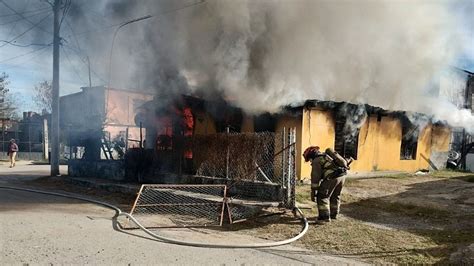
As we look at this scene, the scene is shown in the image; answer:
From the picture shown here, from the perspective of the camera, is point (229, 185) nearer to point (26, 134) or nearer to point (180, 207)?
point (180, 207)

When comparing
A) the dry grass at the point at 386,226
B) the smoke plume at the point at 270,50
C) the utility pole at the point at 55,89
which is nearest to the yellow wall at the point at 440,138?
the smoke plume at the point at 270,50

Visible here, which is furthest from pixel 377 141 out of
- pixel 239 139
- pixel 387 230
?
pixel 387 230

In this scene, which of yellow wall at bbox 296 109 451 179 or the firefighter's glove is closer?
the firefighter's glove

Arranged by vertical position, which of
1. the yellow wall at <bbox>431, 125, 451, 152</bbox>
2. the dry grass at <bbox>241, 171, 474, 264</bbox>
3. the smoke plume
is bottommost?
the dry grass at <bbox>241, 171, 474, 264</bbox>

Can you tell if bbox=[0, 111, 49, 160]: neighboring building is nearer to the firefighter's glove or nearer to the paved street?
the paved street

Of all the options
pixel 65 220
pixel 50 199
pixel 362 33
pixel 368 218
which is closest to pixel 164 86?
pixel 50 199

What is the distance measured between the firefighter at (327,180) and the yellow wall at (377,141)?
3.86 meters

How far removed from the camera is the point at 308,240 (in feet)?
19.6

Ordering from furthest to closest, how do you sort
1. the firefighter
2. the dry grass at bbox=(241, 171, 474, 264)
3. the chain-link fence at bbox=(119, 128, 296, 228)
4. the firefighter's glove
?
the chain-link fence at bbox=(119, 128, 296, 228)
the firefighter's glove
the firefighter
the dry grass at bbox=(241, 171, 474, 264)

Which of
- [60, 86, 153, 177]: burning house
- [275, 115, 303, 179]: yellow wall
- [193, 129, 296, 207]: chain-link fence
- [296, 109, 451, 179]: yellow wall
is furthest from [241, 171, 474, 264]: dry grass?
[60, 86, 153, 177]: burning house

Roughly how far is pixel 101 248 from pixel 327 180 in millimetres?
3933

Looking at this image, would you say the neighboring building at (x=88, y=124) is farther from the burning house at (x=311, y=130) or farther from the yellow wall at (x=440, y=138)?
the yellow wall at (x=440, y=138)

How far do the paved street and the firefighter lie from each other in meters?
1.56

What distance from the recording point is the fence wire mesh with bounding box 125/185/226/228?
286 inches
